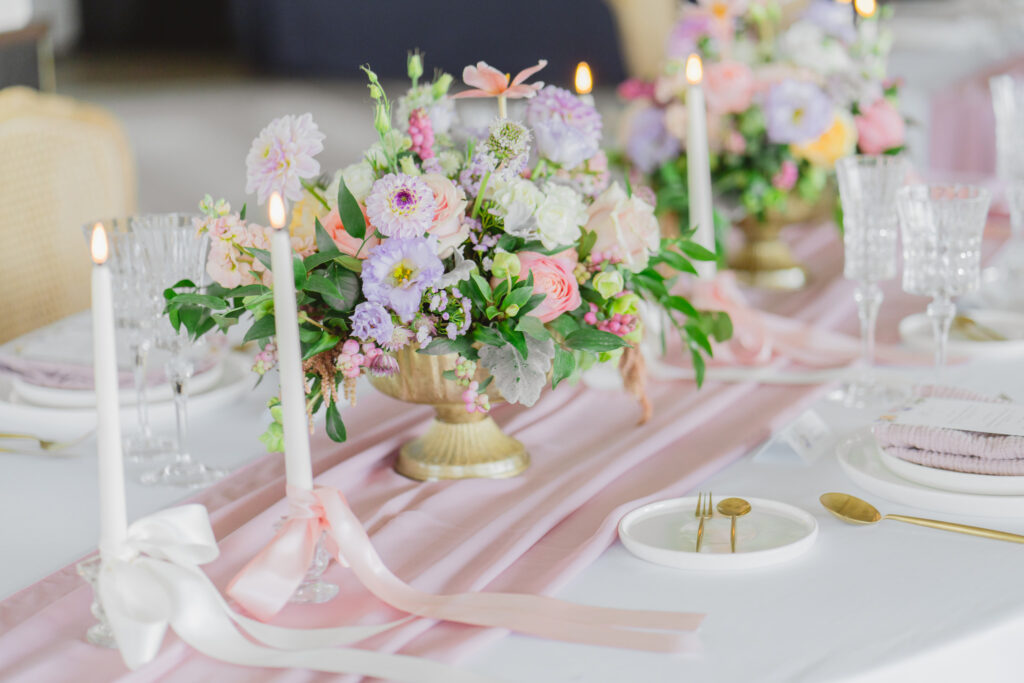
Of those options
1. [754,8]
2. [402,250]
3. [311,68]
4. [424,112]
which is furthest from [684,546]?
[311,68]

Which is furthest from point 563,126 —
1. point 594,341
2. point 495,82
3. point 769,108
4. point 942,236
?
point 769,108

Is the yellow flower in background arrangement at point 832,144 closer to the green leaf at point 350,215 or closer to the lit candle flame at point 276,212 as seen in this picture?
the green leaf at point 350,215

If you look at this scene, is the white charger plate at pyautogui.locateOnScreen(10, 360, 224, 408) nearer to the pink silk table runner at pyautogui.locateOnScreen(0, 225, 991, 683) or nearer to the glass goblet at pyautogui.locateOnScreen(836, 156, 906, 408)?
the pink silk table runner at pyautogui.locateOnScreen(0, 225, 991, 683)

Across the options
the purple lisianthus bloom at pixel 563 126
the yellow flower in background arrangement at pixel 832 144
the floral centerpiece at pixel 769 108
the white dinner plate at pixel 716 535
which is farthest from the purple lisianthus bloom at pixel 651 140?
the white dinner plate at pixel 716 535

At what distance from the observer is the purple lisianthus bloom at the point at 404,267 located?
1017mm

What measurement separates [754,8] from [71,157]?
51.4 inches

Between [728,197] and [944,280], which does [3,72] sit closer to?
[728,197]

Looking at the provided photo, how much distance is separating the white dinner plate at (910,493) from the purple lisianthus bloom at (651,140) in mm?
942

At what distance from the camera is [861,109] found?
1965 mm

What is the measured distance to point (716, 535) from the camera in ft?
3.35

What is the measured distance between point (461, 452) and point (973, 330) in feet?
2.71

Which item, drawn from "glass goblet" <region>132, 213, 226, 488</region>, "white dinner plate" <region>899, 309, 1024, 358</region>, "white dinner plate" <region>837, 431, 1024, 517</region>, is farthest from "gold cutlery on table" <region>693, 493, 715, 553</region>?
"white dinner plate" <region>899, 309, 1024, 358</region>

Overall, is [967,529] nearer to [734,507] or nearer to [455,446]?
[734,507]

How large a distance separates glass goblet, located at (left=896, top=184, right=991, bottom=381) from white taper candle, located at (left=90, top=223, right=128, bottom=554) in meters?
0.90
